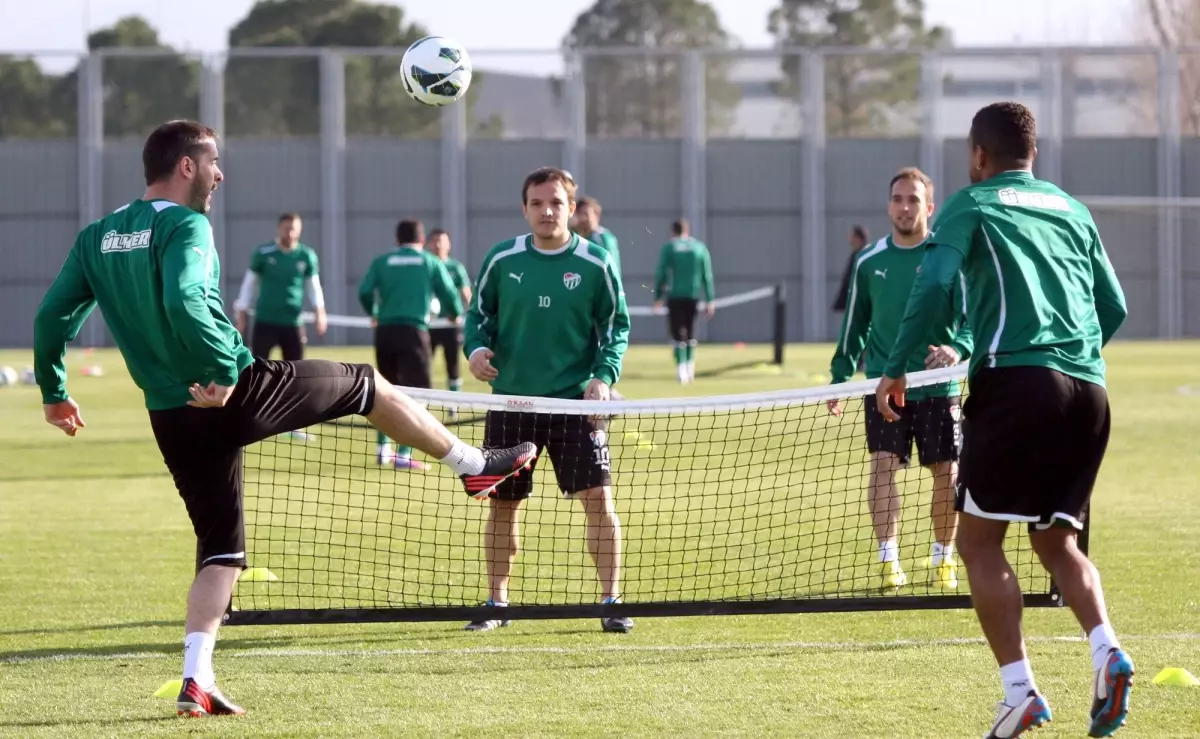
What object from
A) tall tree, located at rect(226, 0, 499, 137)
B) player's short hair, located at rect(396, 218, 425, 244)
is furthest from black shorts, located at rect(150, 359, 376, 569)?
tall tree, located at rect(226, 0, 499, 137)

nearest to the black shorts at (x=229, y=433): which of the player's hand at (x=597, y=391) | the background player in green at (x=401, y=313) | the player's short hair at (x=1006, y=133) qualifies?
the player's hand at (x=597, y=391)

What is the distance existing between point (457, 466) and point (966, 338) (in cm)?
328

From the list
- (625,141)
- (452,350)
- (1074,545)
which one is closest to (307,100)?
(625,141)

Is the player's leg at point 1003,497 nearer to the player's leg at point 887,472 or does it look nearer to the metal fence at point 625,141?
the player's leg at point 887,472

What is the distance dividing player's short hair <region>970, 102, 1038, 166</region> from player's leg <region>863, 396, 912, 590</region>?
3407mm

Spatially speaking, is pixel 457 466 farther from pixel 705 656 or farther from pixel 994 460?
pixel 994 460

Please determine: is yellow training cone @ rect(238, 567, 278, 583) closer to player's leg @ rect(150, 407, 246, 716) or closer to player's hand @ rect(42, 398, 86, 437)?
player's hand @ rect(42, 398, 86, 437)

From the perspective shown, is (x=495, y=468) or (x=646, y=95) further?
(x=646, y=95)

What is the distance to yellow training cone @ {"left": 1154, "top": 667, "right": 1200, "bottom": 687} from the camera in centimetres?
633

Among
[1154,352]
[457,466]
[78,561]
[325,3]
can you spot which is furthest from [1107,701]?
[325,3]

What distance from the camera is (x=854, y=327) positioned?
922 centimetres

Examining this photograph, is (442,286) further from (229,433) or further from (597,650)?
(229,433)

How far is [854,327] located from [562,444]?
86.3 inches

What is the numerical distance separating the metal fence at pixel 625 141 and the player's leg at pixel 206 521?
36497 millimetres
